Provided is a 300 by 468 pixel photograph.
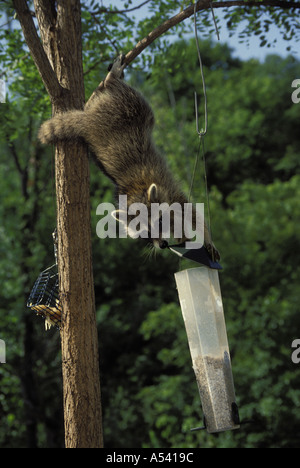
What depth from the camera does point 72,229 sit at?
10.6ft

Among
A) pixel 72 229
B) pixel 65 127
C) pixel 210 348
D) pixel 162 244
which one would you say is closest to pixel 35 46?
pixel 65 127

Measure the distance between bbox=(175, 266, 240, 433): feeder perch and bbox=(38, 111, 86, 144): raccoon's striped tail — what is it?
3.55 ft

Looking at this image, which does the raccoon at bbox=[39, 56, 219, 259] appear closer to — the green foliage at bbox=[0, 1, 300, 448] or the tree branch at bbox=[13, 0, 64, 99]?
the tree branch at bbox=[13, 0, 64, 99]

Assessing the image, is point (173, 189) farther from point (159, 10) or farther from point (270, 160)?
point (270, 160)

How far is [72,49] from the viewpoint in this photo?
3545 mm

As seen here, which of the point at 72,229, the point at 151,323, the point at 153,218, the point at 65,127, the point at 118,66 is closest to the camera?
the point at 72,229

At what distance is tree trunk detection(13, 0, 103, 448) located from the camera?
3.05m

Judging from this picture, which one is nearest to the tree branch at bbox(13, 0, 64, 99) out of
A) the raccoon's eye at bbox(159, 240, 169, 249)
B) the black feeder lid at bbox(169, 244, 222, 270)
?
the raccoon's eye at bbox(159, 240, 169, 249)

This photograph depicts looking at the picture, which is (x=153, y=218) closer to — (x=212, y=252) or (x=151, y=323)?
(x=212, y=252)

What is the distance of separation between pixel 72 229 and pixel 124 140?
69 centimetres

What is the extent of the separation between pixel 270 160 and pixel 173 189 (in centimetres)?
1127

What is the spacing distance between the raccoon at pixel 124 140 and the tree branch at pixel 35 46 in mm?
230
